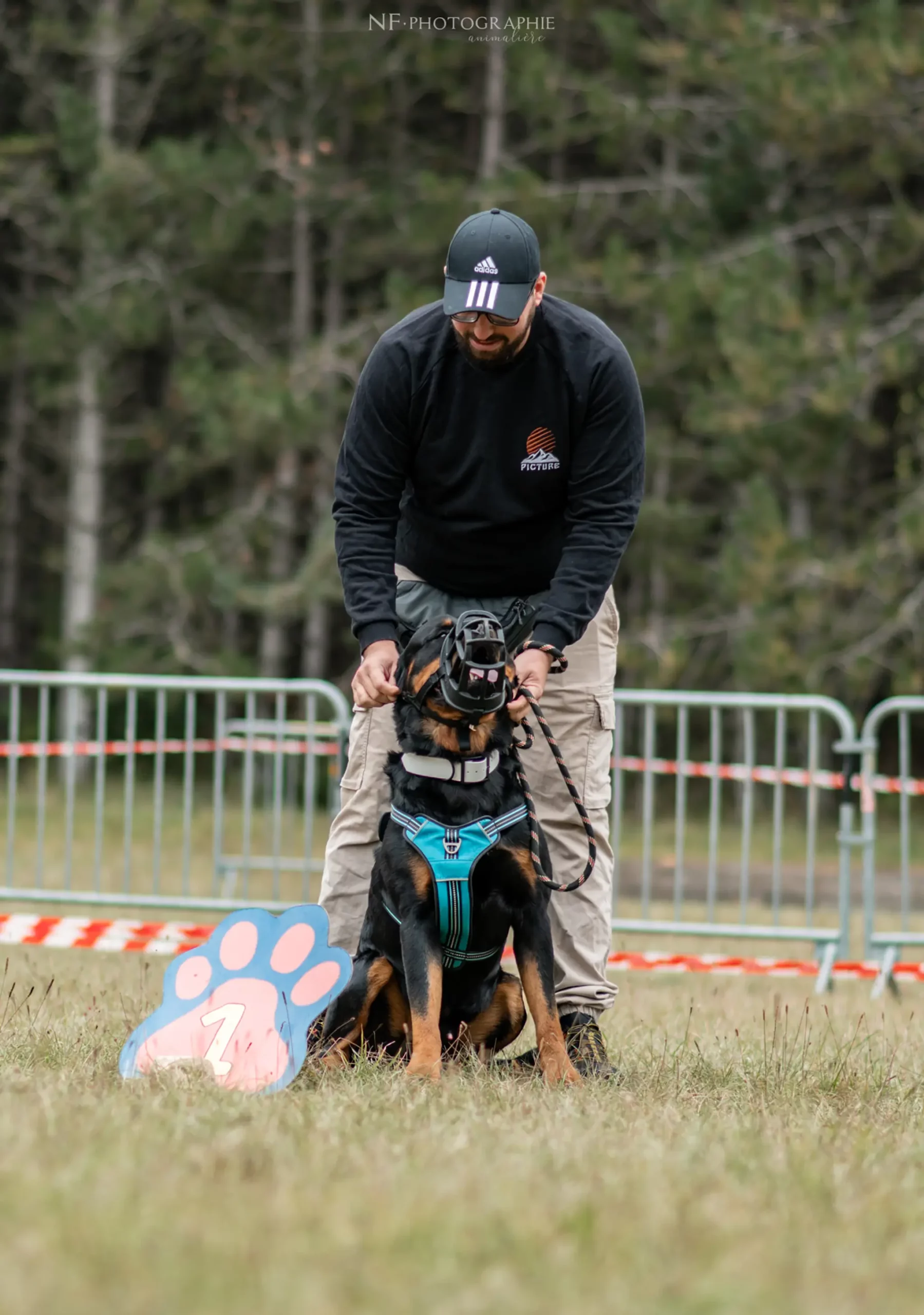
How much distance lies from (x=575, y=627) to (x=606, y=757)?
22.6 inches

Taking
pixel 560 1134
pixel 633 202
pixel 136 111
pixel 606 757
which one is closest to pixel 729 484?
pixel 633 202

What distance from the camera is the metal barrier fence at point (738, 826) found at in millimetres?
7035

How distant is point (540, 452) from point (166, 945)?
3095 millimetres

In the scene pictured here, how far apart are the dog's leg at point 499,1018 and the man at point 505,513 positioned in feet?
0.52

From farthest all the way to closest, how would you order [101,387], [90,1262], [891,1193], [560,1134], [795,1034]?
[101,387] → [795,1034] → [560,1134] → [891,1193] → [90,1262]

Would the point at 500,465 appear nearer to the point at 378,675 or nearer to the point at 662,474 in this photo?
the point at 378,675

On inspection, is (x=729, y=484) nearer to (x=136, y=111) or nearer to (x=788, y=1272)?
(x=136, y=111)

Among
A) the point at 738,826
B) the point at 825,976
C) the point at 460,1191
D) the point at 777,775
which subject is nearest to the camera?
the point at 460,1191

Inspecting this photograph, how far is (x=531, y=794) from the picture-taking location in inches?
161

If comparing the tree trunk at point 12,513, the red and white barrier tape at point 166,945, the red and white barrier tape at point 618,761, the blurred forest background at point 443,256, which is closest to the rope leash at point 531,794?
the red and white barrier tape at point 166,945

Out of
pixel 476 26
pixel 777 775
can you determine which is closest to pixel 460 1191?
pixel 777 775

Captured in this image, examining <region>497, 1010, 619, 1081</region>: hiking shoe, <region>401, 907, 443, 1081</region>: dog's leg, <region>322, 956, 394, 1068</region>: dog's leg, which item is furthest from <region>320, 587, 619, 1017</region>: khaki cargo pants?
Answer: <region>401, 907, 443, 1081</region>: dog's leg

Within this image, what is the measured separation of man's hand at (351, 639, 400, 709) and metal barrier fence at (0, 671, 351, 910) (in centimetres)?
306

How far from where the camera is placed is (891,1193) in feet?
8.17
